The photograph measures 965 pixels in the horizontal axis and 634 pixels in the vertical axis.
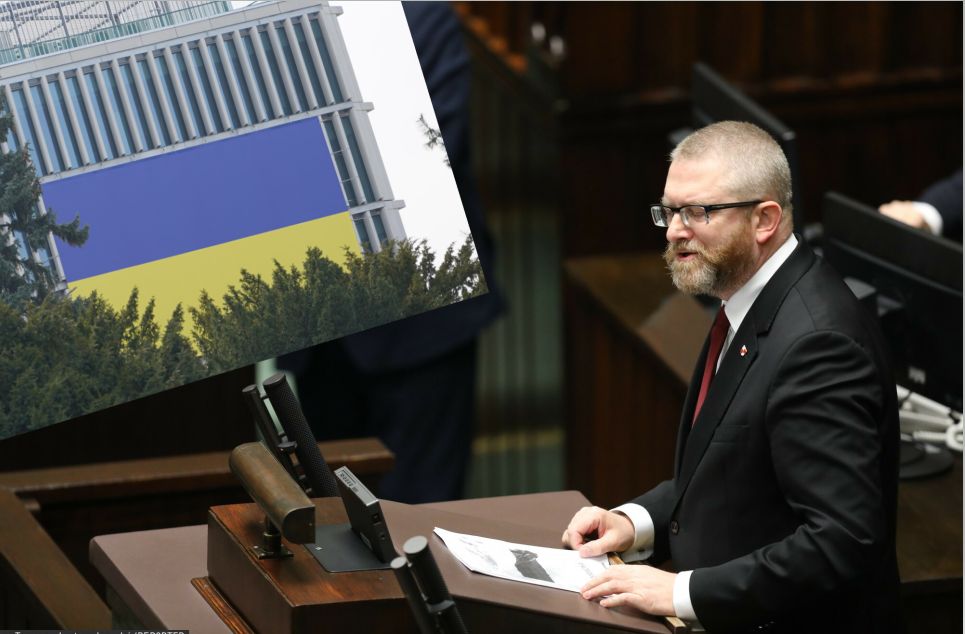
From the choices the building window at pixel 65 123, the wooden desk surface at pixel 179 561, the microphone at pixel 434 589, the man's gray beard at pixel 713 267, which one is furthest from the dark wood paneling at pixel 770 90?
the microphone at pixel 434 589

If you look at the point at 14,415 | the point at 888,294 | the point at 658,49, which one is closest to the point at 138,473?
the point at 14,415

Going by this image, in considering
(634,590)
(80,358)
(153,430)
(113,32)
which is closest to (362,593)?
(634,590)

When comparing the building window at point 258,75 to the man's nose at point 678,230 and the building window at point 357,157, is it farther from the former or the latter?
the man's nose at point 678,230

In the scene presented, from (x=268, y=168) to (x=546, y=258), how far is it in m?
3.73

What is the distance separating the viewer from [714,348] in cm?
211

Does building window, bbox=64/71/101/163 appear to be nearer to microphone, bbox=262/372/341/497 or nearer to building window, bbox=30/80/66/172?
building window, bbox=30/80/66/172

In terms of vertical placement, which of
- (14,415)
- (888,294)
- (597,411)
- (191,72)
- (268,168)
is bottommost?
(597,411)

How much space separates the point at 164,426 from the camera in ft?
10.8

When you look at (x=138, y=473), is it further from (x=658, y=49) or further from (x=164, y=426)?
(x=658, y=49)

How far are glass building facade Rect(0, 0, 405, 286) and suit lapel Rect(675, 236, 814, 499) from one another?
472 mm

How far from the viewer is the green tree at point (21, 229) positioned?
5.91 ft

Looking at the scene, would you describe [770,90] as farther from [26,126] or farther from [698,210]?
[26,126]

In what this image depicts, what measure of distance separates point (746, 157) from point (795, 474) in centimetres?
42

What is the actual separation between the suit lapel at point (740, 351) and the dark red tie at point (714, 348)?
67mm
